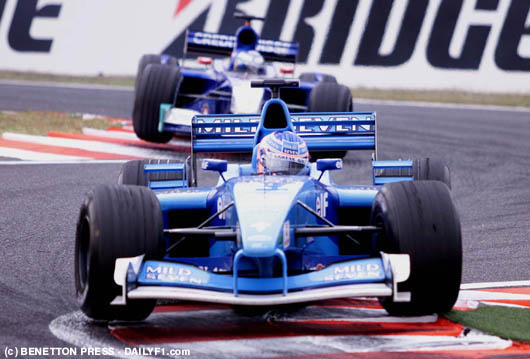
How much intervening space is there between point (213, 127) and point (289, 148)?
1405mm

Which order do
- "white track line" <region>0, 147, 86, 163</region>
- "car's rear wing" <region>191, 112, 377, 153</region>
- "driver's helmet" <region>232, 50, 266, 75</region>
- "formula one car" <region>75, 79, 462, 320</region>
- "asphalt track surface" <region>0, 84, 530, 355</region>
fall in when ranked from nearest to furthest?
"formula one car" <region>75, 79, 462, 320</region>, "asphalt track surface" <region>0, 84, 530, 355</region>, "car's rear wing" <region>191, 112, 377, 153</region>, "white track line" <region>0, 147, 86, 163</region>, "driver's helmet" <region>232, 50, 266, 75</region>

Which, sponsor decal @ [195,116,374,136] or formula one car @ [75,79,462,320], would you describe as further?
sponsor decal @ [195,116,374,136]

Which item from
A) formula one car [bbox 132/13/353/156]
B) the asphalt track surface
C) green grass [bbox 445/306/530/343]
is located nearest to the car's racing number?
green grass [bbox 445/306/530/343]

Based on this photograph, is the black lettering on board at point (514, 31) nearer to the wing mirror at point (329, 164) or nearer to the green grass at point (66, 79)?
the green grass at point (66, 79)

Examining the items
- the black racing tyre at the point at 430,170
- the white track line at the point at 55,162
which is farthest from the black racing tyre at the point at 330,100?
the black racing tyre at the point at 430,170

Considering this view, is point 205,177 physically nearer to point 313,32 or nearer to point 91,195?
point 91,195

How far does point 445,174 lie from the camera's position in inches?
336

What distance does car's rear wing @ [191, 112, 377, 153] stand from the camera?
8.77 meters

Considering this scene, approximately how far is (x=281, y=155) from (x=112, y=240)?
5.68 ft

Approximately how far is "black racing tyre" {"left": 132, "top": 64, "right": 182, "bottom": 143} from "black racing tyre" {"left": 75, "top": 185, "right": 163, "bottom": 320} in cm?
846

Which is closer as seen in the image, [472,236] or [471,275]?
[471,275]

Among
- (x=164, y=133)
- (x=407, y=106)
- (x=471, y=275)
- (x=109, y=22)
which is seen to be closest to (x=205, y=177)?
(x=164, y=133)

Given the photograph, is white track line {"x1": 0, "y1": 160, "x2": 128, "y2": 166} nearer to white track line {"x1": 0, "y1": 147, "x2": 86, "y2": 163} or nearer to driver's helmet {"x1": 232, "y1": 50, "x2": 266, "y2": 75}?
white track line {"x1": 0, "y1": 147, "x2": 86, "y2": 163}

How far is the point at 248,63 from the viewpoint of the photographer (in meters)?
16.5
